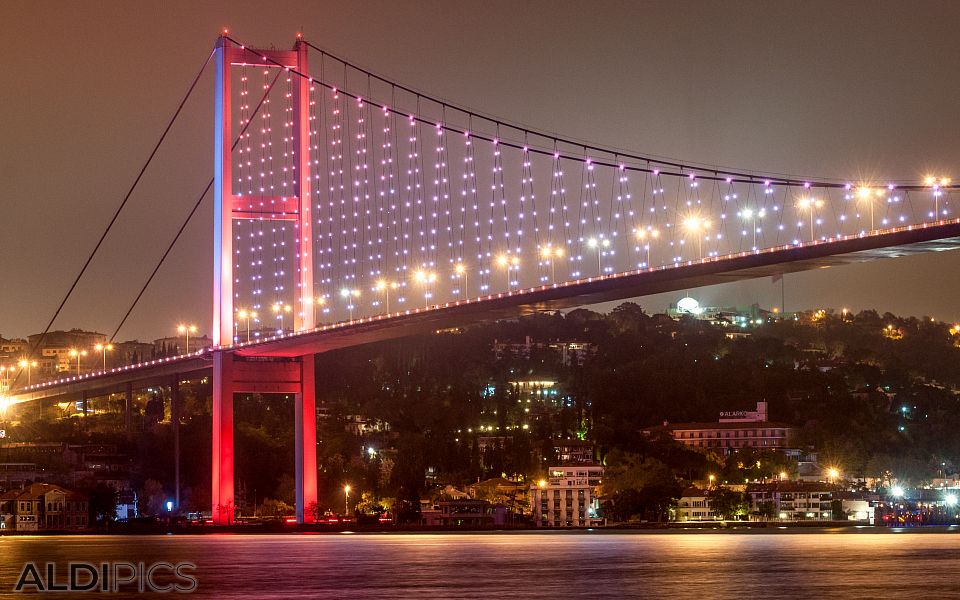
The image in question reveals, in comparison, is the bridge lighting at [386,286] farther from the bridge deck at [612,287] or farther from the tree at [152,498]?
the tree at [152,498]

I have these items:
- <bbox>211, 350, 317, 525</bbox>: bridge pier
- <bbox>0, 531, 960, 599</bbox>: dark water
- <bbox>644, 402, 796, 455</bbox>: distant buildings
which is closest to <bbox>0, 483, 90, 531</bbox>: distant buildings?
<bbox>211, 350, 317, 525</bbox>: bridge pier

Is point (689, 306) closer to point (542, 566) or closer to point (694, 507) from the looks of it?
point (694, 507)

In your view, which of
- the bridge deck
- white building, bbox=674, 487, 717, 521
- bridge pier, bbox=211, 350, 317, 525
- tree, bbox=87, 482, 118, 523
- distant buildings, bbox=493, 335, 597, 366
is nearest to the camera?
the bridge deck

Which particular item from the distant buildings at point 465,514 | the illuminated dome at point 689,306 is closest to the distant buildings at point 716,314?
the illuminated dome at point 689,306

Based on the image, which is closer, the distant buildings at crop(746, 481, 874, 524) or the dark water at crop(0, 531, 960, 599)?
the dark water at crop(0, 531, 960, 599)

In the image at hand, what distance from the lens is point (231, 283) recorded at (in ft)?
175

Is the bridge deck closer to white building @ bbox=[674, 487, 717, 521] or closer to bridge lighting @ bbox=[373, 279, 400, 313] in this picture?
bridge lighting @ bbox=[373, 279, 400, 313]

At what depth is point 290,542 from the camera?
1911 inches

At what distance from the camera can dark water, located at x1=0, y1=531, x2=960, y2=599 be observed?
2870 cm

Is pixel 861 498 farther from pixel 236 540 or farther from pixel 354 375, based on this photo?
pixel 236 540

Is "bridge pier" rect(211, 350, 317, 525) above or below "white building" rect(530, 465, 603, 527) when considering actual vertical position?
above

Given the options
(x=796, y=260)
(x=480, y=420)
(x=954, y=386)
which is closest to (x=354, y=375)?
(x=480, y=420)

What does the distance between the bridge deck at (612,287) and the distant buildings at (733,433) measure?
183ft

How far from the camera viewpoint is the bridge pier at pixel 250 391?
53625 millimetres
